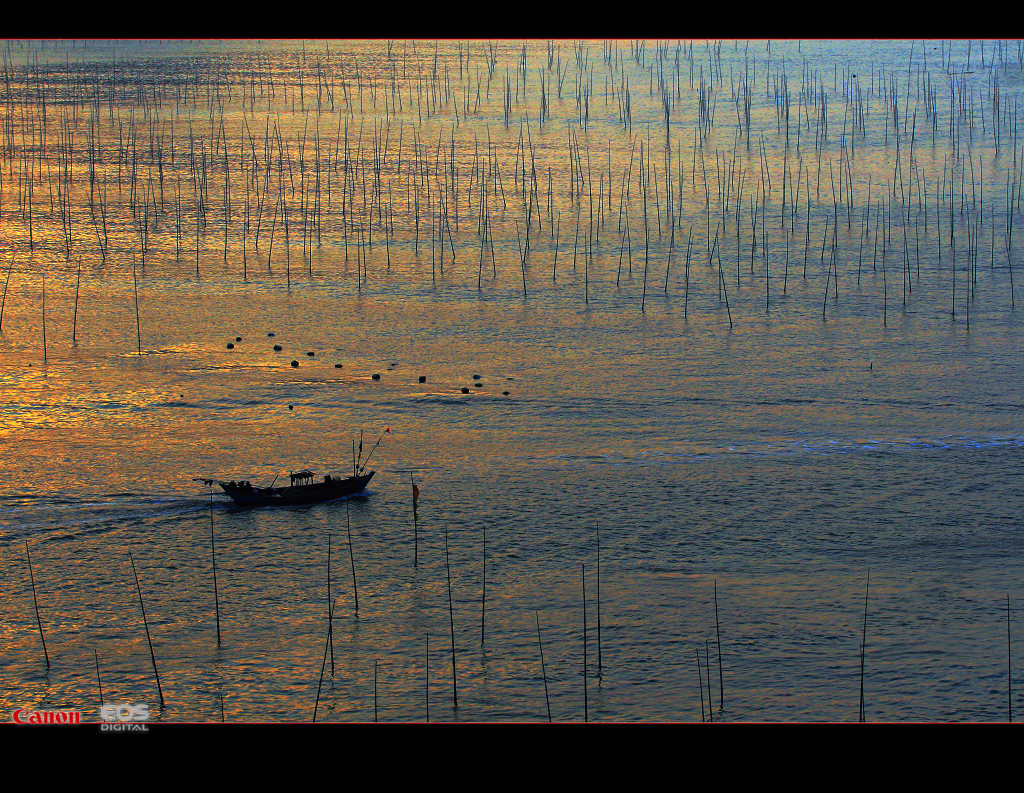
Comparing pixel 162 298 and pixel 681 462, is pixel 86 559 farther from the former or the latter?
Result: pixel 162 298

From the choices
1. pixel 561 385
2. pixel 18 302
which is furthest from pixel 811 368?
pixel 18 302

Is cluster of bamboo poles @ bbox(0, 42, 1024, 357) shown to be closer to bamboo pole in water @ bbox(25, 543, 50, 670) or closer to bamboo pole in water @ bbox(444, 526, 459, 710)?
bamboo pole in water @ bbox(25, 543, 50, 670)

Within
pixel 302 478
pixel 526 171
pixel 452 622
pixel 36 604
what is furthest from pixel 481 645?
pixel 526 171

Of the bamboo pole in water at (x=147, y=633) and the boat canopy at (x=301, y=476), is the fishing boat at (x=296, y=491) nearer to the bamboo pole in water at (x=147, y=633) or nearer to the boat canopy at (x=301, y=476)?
the boat canopy at (x=301, y=476)

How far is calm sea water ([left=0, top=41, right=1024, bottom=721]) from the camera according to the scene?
1395 cm

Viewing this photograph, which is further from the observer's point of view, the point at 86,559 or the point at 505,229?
the point at 505,229

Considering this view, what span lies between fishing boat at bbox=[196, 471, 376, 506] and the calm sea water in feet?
0.71

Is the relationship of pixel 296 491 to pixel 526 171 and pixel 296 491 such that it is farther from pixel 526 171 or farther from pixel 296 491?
pixel 526 171

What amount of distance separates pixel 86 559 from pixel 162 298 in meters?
10.7

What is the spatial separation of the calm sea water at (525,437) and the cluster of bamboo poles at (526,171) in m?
0.19

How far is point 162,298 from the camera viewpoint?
85.0 feet

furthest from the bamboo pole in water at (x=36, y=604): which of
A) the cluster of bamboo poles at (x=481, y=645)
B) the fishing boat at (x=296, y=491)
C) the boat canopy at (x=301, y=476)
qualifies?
the boat canopy at (x=301, y=476)

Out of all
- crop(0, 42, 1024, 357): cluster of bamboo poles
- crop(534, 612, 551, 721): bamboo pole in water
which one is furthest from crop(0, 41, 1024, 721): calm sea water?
crop(0, 42, 1024, 357): cluster of bamboo poles

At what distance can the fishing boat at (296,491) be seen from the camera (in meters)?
17.5
